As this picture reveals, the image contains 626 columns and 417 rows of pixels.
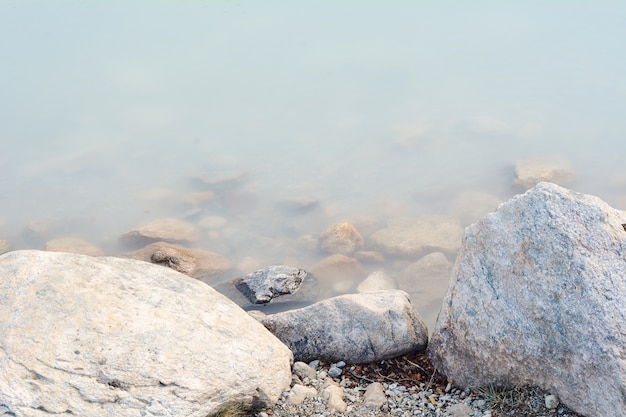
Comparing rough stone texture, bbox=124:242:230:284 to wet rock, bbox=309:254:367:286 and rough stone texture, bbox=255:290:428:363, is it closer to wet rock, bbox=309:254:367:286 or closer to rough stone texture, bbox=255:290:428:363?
wet rock, bbox=309:254:367:286

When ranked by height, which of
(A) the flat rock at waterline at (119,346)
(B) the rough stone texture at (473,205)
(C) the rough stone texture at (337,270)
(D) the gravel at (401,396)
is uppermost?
(A) the flat rock at waterline at (119,346)

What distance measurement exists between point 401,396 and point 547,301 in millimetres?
1279

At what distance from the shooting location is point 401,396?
15.2ft

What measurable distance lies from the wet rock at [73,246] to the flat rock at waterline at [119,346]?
360 centimetres

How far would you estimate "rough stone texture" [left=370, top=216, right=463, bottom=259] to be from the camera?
302 inches

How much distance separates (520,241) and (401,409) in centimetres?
144

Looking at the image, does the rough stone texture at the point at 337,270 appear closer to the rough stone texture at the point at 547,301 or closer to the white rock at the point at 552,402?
the rough stone texture at the point at 547,301

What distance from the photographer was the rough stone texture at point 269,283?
6875 millimetres

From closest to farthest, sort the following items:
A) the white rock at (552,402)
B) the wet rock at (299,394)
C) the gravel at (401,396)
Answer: the white rock at (552,402), the gravel at (401,396), the wet rock at (299,394)

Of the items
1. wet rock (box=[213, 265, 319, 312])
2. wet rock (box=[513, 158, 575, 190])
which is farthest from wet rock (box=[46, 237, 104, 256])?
wet rock (box=[513, 158, 575, 190])

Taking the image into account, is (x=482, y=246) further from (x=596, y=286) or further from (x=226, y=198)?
(x=226, y=198)

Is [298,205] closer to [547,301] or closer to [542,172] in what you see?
[542,172]

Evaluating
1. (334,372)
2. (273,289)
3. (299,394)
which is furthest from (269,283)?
(299,394)

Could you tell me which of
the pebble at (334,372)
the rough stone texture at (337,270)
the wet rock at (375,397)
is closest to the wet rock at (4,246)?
the rough stone texture at (337,270)
